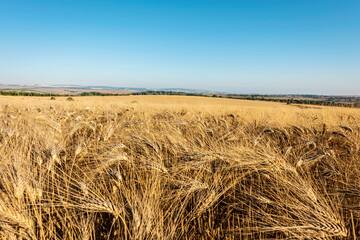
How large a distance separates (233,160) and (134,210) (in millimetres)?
920

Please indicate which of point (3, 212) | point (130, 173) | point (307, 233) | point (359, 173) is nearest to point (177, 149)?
point (130, 173)

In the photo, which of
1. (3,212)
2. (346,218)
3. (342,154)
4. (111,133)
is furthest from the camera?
(111,133)

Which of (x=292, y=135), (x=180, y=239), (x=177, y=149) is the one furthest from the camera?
(x=292, y=135)

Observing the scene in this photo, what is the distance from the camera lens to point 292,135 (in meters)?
2.87

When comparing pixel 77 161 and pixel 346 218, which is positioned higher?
pixel 77 161

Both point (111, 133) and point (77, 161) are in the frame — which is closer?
point (77, 161)

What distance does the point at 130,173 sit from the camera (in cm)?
159

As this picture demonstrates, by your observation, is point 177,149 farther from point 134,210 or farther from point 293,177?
point 293,177

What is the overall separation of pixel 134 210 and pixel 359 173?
181cm

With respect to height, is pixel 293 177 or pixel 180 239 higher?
pixel 293 177

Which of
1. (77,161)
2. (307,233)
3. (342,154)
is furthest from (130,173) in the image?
(342,154)

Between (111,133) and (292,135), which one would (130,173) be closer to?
(111,133)

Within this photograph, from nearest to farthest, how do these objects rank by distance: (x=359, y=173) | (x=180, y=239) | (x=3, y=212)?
(x=3, y=212), (x=180, y=239), (x=359, y=173)

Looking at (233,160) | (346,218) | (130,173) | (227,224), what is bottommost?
(227,224)
